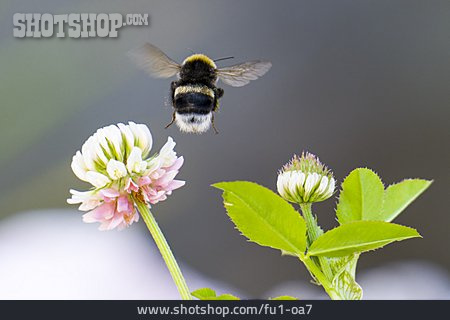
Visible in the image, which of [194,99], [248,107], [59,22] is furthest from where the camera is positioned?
[248,107]

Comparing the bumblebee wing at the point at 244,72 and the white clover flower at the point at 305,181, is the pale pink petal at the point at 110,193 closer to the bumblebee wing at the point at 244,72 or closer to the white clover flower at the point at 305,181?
the white clover flower at the point at 305,181

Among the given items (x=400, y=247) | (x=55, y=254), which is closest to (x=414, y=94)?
(x=400, y=247)

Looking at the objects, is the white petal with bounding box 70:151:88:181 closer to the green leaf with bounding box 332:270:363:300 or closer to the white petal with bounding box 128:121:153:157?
the white petal with bounding box 128:121:153:157

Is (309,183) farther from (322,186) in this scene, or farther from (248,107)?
(248,107)

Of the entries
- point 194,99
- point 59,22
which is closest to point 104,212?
point 194,99

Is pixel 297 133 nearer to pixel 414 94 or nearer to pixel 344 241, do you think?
pixel 414 94

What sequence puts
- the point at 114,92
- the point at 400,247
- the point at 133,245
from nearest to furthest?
the point at 133,245 < the point at 400,247 < the point at 114,92

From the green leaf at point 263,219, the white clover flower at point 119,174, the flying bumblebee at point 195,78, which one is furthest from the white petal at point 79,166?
the flying bumblebee at point 195,78
